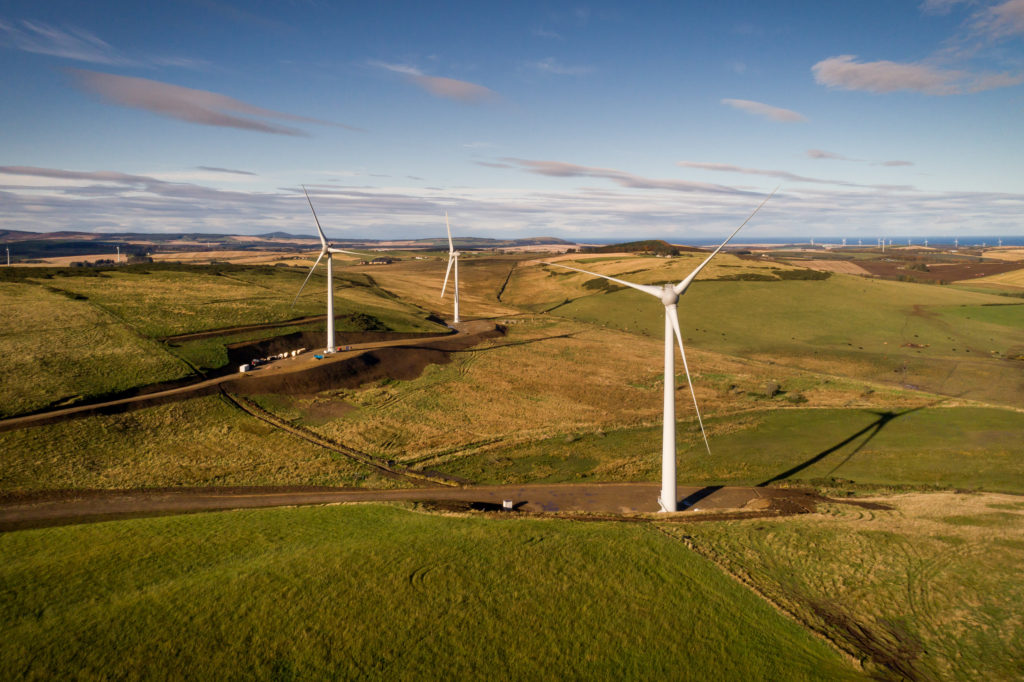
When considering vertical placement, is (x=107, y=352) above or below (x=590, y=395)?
above

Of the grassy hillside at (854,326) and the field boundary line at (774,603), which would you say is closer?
the field boundary line at (774,603)

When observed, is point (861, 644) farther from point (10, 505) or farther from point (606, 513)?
point (10, 505)

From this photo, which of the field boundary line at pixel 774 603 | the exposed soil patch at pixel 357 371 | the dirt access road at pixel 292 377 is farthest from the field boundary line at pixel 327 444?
the field boundary line at pixel 774 603

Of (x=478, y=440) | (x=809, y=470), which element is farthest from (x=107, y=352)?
(x=809, y=470)

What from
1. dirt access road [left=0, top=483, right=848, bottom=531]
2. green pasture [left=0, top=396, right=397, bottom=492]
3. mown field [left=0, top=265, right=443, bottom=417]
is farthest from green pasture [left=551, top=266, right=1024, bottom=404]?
green pasture [left=0, top=396, right=397, bottom=492]

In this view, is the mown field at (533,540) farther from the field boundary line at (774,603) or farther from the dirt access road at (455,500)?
the dirt access road at (455,500)

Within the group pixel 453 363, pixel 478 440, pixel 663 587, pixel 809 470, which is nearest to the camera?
pixel 663 587

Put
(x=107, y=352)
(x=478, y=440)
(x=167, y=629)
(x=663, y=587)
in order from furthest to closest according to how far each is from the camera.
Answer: (x=107, y=352), (x=478, y=440), (x=663, y=587), (x=167, y=629)

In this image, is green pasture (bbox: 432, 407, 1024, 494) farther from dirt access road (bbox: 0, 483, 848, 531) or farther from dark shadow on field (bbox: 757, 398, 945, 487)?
dirt access road (bbox: 0, 483, 848, 531)
